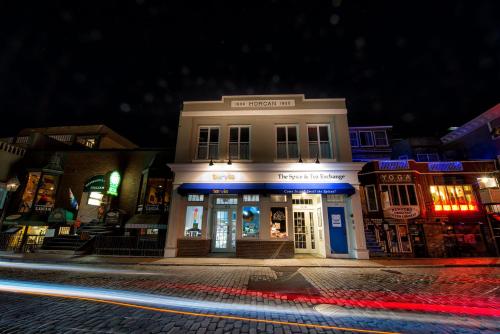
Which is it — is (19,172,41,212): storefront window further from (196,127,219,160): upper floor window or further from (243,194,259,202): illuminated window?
(243,194,259,202): illuminated window

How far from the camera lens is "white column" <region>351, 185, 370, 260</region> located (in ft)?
39.6

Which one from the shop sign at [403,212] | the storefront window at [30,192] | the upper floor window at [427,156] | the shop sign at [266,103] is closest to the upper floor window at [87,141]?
the storefront window at [30,192]

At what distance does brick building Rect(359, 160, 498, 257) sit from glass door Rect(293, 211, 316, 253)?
12.5 feet

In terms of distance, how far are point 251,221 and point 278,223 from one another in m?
1.73

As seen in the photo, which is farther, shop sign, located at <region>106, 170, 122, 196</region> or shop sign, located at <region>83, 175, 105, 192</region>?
shop sign, located at <region>83, 175, 105, 192</region>

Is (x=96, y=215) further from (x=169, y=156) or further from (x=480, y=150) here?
(x=480, y=150)

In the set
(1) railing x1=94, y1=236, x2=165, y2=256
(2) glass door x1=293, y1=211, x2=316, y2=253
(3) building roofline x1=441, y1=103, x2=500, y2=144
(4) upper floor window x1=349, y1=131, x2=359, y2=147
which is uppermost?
(4) upper floor window x1=349, y1=131, x2=359, y2=147

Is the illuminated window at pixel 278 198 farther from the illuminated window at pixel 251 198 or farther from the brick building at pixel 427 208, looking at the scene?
the brick building at pixel 427 208

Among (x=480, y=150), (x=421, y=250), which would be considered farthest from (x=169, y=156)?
(x=480, y=150)

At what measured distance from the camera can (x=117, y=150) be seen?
1862 cm

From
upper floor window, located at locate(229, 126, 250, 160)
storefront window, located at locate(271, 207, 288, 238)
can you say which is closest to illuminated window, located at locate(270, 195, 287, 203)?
storefront window, located at locate(271, 207, 288, 238)

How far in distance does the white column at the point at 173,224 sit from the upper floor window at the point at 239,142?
15.1 ft

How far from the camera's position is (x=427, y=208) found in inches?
601

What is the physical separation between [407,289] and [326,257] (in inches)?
244
